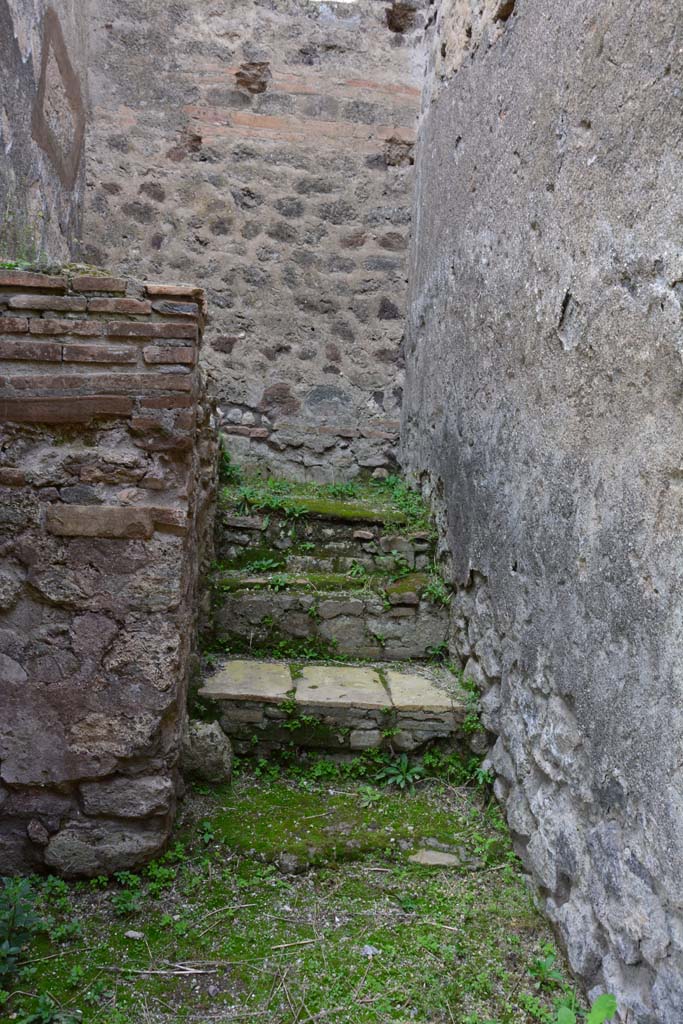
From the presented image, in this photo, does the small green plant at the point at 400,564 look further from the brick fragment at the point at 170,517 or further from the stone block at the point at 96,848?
the stone block at the point at 96,848

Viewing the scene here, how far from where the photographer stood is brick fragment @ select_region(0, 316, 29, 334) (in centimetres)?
229

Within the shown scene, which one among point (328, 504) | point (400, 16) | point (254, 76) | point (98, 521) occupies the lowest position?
point (328, 504)

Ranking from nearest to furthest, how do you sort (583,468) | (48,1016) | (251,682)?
(48,1016) → (583,468) → (251,682)

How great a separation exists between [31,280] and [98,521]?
0.73 m

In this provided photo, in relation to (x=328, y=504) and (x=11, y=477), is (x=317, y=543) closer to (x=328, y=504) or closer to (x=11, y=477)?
(x=328, y=504)

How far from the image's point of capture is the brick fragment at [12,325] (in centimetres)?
229

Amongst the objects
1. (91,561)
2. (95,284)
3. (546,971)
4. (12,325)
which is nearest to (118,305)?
(95,284)

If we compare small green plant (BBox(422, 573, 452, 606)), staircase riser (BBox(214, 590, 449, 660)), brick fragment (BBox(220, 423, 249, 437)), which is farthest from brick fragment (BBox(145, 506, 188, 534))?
brick fragment (BBox(220, 423, 249, 437))

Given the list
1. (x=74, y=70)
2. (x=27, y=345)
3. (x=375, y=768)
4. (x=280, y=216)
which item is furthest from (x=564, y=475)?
(x=74, y=70)

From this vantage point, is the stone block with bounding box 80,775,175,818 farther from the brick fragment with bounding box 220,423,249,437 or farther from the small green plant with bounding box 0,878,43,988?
the brick fragment with bounding box 220,423,249,437

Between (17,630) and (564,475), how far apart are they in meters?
1.70

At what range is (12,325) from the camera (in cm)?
229

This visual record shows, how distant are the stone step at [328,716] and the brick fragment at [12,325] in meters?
1.41

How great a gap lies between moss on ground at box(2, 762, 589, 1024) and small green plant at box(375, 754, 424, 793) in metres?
0.04
